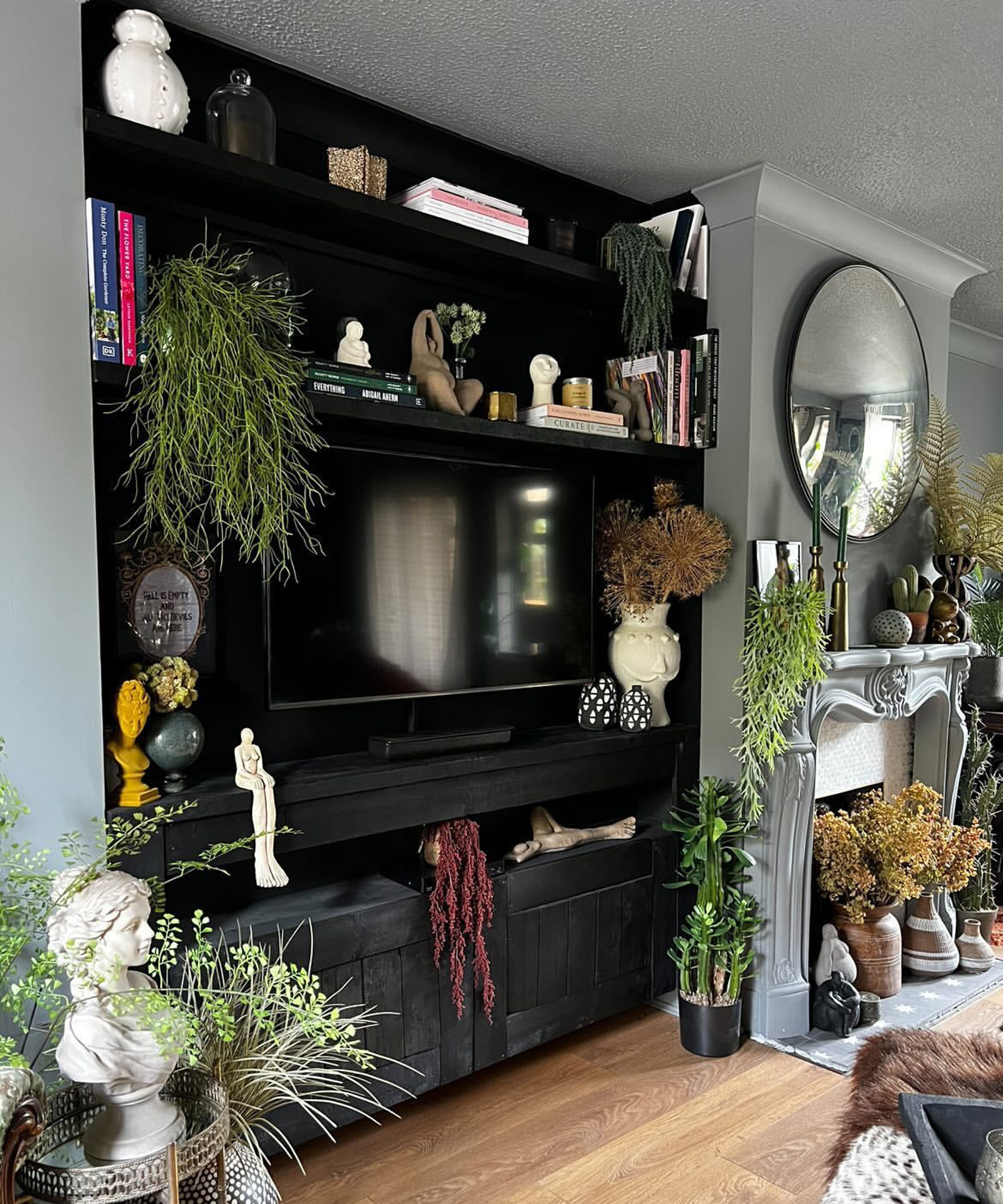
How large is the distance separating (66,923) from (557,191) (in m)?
2.39

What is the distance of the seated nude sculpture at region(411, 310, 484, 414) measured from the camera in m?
2.48

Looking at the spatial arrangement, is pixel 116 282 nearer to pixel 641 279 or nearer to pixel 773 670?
pixel 641 279

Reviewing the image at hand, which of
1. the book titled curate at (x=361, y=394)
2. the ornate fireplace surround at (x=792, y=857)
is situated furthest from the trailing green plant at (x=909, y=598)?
the book titled curate at (x=361, y=394)

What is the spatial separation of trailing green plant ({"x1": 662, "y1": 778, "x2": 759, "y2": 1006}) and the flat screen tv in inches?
21.8

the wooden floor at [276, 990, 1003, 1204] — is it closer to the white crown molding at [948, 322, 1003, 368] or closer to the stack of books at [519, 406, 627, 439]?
the stack of books at [519, 406, 627, 439]

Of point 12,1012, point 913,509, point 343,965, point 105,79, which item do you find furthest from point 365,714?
point 913,509

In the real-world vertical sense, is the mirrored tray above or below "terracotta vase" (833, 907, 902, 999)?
above

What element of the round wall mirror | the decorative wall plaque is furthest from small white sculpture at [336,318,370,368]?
the round wall mirror

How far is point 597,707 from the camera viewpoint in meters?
2.93

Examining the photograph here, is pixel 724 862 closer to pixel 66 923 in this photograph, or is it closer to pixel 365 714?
pixel 365 714

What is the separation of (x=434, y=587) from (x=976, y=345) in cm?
346

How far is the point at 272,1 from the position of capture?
2.00 meters

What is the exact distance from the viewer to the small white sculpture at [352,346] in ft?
7.68

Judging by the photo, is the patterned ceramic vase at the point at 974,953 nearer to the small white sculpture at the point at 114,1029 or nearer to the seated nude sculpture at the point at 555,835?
the seated nude sculpture at the point at 555,835
